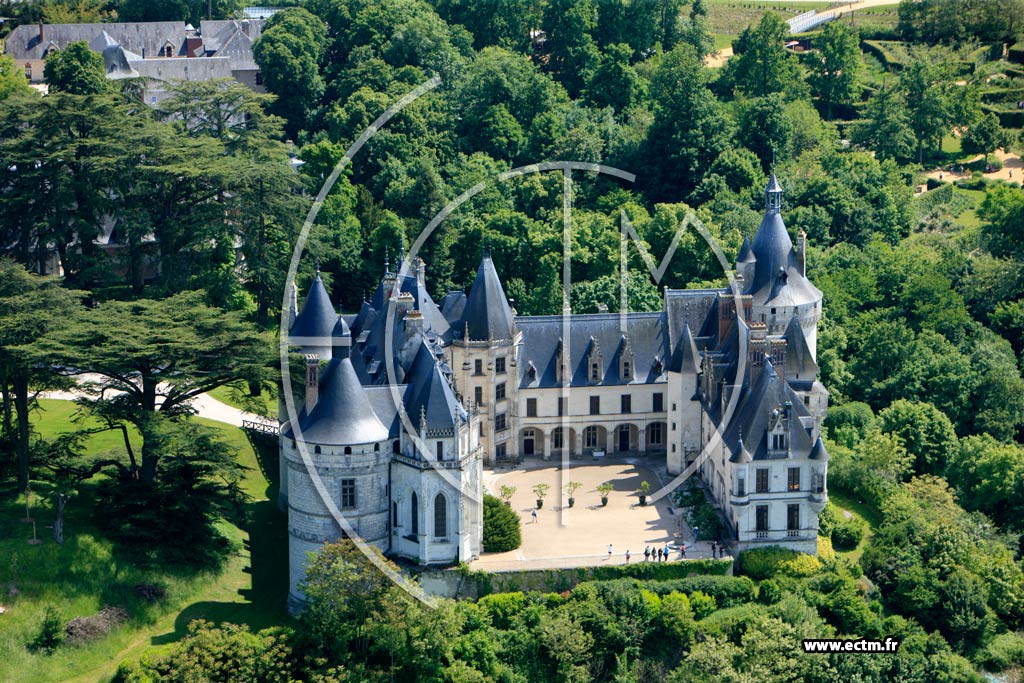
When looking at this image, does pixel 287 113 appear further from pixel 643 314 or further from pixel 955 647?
pixel 955 647

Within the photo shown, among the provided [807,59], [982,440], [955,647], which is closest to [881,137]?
[807,59]

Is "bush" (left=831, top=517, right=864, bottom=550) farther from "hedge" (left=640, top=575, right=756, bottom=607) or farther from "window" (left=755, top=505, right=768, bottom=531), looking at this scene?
"hedge" (left=640, top=575, right=756, bottom=607)

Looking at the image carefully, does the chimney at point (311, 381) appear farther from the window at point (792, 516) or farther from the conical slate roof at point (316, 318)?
the window at point (792, 516)

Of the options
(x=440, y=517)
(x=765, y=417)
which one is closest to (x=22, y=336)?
(x=440, y=517)

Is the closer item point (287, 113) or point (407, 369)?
point (407, 369)

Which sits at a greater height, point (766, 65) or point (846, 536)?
point (766, 65)

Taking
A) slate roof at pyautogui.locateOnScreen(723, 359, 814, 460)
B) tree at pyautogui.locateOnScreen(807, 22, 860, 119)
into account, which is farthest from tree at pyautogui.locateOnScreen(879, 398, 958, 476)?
tree at pyautogui.locateOnScreen(807, 22, 860, 119)

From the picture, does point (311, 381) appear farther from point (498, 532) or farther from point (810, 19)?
point (810, 19)

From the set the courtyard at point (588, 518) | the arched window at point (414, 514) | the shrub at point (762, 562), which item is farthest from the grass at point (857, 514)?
the arched window at point (414, 514)
